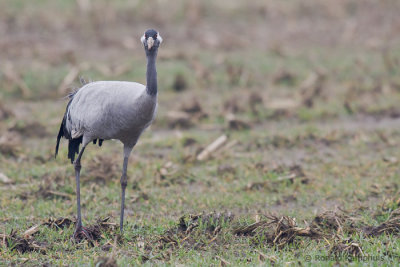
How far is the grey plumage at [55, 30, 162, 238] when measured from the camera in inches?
212

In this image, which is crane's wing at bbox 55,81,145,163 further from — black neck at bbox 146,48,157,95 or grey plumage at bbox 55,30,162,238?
black neck at bbox 146,48,157,95

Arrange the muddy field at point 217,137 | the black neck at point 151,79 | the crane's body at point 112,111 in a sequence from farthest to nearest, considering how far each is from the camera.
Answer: the muddy field at point 217,137, the crane's body at point 112,111, the black neck at point 151,79

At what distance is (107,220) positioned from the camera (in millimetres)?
6062

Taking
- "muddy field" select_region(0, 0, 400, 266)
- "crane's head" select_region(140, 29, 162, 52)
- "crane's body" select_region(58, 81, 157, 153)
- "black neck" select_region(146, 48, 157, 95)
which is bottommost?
"muddy field" select_region(0, 0, 400, 266)

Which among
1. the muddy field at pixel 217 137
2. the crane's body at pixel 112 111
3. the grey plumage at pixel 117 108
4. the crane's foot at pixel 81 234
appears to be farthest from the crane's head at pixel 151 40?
the crane's foot at pixel 81 234

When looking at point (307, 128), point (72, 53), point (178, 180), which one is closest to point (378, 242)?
point (178, 180)

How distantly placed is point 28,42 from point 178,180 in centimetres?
777

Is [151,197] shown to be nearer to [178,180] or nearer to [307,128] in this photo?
[178,180]

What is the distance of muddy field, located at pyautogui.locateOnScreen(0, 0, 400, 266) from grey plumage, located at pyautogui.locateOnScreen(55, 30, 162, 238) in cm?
83

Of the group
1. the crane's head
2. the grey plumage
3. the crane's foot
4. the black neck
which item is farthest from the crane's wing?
the crane's foot

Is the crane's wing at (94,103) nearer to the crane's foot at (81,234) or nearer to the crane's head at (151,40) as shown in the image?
the crane's head at (151,40)

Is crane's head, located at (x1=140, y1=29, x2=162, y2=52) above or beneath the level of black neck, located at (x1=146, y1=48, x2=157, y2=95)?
above

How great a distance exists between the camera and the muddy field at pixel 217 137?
558 centimetres

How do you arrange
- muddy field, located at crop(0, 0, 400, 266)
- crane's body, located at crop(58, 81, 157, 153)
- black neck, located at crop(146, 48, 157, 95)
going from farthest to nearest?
muddy field, located at crop(0, 0, 400, 266) < crane's body, located at crop(58, 81, 157, 153) < black neck, located at crop(146, 48, 157, 95)
